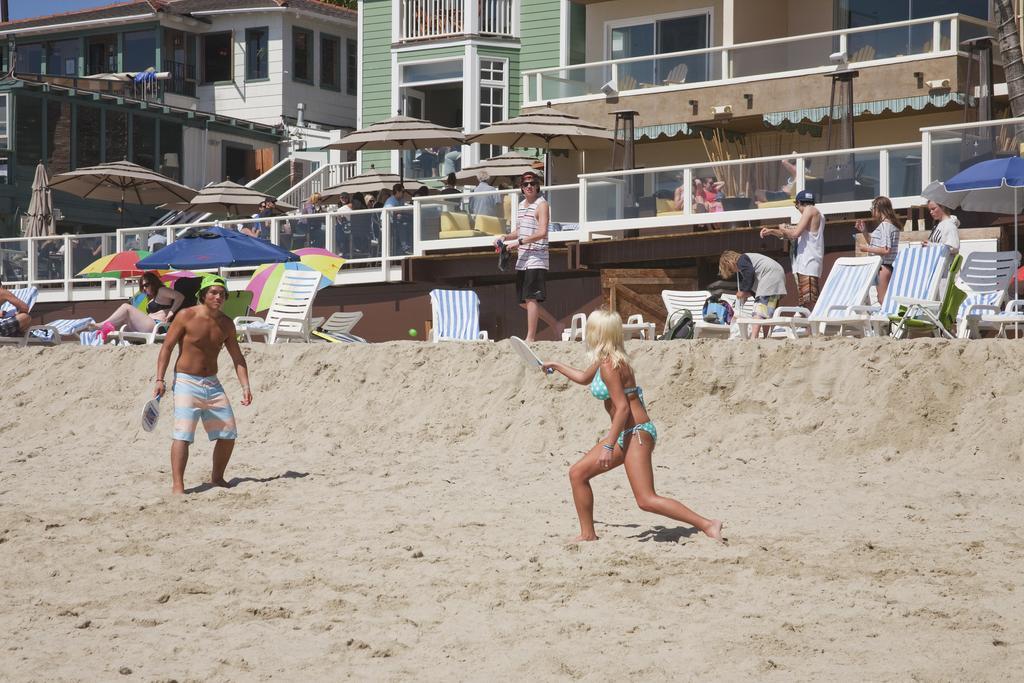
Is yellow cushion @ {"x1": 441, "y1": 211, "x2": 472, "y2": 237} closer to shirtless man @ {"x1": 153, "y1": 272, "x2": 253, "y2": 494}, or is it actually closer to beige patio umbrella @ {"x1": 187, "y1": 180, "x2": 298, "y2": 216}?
beige patio umbrella @ {"x1": 187, "y1": 180, "x2": 298, "y2": 216}

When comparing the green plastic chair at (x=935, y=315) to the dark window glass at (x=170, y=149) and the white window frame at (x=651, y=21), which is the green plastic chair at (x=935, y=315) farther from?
the dark window glass at (x=170, y=149)

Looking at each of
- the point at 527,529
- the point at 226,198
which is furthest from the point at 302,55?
the point at 527,529

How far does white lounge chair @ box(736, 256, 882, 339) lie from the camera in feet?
45.7

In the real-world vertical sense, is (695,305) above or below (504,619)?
above

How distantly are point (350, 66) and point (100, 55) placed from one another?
20.4 ft

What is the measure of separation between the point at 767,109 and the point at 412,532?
16.1m

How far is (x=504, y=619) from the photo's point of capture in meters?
7.97

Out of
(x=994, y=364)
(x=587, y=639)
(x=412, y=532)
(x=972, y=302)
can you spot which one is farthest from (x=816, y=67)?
(x=587, y=639)

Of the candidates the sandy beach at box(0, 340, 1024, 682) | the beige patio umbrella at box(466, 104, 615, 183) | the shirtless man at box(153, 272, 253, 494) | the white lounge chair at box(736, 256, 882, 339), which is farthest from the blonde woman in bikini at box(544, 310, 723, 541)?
the beige patio umbrella at box(466, 104, 615, 183)

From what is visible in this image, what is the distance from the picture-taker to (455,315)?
1767 centimetres

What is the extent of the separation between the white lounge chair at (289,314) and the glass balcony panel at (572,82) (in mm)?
9392

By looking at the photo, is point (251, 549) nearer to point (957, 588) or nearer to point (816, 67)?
point (957, 588)

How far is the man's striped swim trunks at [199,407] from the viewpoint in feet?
35.9

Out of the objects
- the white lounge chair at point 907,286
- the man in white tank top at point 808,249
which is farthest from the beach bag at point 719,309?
the white lounge chair at point 907,286
